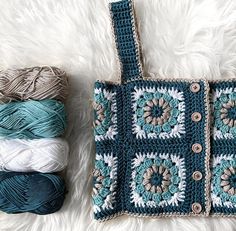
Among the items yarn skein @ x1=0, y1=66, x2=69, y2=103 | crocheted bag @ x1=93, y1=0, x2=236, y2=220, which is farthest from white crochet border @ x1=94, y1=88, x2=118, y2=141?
yarn skein @ x1=0, y1=66, x2=69, y2=103

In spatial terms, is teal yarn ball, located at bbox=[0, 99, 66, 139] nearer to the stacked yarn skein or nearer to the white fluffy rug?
the stacked yarn skein

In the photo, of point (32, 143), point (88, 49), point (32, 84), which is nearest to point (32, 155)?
point (32, 143)

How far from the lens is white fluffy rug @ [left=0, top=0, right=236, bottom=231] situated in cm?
116

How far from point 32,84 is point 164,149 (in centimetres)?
34

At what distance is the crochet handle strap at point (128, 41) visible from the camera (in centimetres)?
115

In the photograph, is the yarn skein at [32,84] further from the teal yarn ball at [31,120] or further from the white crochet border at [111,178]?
the white crochet border at [111,178]

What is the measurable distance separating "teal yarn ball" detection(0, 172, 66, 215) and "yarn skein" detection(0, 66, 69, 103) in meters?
0.17

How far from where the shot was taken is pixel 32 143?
1.07 meters

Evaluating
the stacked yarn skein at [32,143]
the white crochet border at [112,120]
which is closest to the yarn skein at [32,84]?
the stacked yarn skein at [32,143]

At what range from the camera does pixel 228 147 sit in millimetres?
1132

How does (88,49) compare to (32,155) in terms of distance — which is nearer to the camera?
(32,155)

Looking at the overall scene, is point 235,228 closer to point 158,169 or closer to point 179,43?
point 158,169

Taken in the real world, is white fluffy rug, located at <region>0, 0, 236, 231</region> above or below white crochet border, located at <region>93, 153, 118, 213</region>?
above

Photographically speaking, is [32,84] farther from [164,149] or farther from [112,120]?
[164,149]
